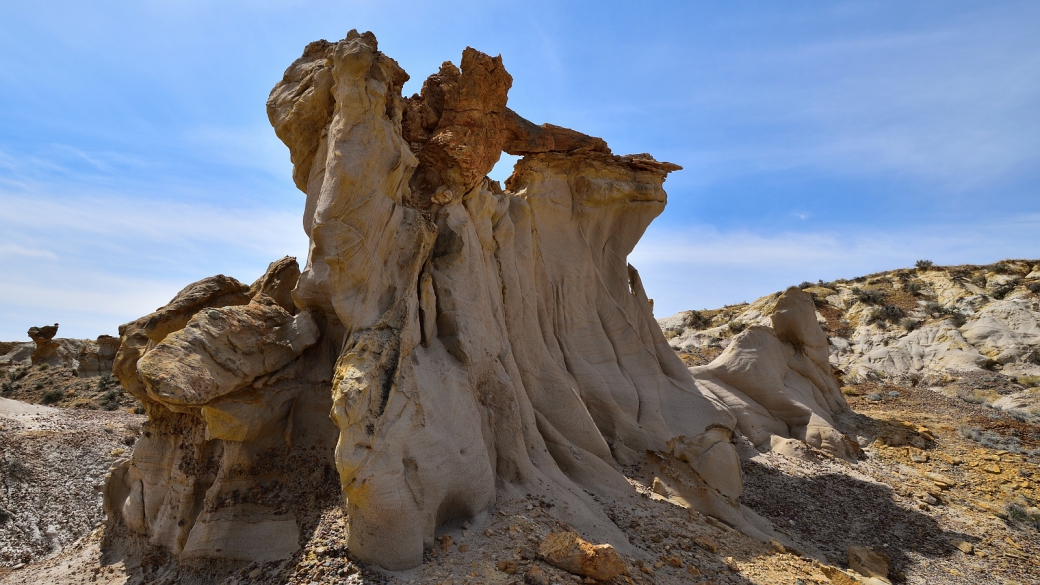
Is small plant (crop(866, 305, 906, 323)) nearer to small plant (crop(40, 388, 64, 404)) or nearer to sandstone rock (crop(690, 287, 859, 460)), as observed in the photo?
sandstone rock (crop(690, 287, 859, 460))

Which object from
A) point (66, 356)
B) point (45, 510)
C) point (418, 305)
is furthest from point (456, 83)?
point (66, 356)

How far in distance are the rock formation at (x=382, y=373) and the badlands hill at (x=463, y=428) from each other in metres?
0.03

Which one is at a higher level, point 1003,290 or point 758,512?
point 1003,290

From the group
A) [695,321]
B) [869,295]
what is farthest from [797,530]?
[869,295]

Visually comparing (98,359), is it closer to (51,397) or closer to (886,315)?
(51,397)

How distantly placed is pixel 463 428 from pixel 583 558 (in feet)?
6.28

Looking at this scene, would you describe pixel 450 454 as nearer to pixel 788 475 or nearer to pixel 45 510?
pixel 788 475

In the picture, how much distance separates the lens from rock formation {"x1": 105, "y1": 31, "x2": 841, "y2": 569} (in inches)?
237

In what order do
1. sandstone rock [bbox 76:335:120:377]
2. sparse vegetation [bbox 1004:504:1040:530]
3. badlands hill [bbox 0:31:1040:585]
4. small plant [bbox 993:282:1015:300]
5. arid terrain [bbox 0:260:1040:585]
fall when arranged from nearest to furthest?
1. arid terrain [bbox 0:260:1040:585]
2. badlands hill [bbox 0:31:1040:585]
3. sparse vegetation [bbox 1004:504:1040:530]
4. sandstone rock [bbox 76:335:120:377]
5. small plant [bbox 993:282:1015:300]

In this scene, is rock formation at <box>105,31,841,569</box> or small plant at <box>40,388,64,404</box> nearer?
rock formation at <box>105,31,841,569</box>

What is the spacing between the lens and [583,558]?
5477 millimetres

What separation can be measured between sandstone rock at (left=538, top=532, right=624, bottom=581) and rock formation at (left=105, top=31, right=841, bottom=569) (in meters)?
0.95

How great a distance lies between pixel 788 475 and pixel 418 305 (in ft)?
26.5

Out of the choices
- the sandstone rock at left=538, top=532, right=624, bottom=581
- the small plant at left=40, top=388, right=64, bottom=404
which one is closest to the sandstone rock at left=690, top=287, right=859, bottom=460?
the sandstone rock at left=538, top=532, right=624, bottom=581
